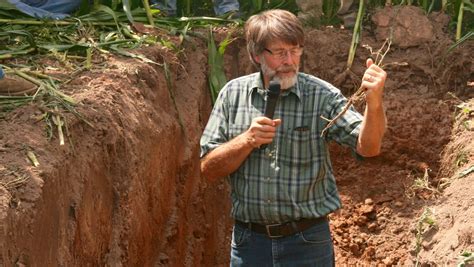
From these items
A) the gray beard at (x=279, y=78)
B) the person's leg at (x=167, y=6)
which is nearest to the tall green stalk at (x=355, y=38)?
the person's leg at (x=167, y=6)

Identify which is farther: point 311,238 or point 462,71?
point 462,71

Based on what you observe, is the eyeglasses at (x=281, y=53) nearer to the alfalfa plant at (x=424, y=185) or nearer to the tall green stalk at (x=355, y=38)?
the alfalfa plant at (x=424, y=185)

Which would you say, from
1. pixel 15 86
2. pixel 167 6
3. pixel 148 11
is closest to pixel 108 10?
pixel 148 11

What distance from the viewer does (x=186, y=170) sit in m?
6.28

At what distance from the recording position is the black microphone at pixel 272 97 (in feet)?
13.5

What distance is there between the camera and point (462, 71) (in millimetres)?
7074

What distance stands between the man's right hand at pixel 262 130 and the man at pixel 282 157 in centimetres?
14

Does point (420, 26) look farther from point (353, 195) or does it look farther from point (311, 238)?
point (311, 238)

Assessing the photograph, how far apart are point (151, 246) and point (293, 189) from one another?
1551 millimetres

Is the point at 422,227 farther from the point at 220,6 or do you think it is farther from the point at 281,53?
the point at 220,6

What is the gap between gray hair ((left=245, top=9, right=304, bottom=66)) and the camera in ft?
13.7

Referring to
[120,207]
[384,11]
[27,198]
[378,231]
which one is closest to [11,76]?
[120,207]

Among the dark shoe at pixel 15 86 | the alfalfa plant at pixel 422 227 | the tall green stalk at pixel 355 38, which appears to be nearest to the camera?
the dark shoe at pixel 15 86

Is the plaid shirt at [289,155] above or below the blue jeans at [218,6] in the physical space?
below
